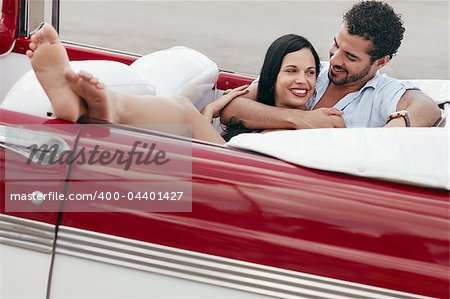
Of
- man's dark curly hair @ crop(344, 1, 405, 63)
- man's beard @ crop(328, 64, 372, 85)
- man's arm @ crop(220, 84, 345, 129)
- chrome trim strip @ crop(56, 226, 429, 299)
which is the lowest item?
chrome trim strip @ crop(56, 226, 429, 299)

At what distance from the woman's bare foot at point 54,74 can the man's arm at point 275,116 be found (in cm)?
84

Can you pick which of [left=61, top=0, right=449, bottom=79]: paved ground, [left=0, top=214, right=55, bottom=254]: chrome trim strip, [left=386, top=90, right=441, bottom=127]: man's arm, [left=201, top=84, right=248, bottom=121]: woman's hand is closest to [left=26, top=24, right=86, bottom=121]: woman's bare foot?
[left=0, top=214, right=55, bottom=254]: chrome trim strip

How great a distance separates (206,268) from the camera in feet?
5.33

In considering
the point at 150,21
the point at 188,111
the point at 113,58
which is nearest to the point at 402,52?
the point at 150,21

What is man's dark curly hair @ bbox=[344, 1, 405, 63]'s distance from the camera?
2.57m

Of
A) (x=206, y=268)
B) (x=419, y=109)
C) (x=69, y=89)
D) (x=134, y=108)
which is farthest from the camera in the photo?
(x=419, y=109)

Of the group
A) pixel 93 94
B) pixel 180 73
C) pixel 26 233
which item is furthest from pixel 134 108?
pixel 180 73

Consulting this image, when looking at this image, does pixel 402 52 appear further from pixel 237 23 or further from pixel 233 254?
pixel 233 254

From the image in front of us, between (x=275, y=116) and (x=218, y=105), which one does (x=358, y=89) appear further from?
(x=218, y=105)

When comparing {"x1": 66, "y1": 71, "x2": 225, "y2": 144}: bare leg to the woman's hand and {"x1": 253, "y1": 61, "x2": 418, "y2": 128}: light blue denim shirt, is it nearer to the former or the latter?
the woman's hand

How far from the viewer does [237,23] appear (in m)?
10.4

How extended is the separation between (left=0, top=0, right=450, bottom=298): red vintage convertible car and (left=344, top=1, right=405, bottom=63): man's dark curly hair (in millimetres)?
896

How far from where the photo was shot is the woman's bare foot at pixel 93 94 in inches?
69.9

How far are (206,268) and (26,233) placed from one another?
376 mm
